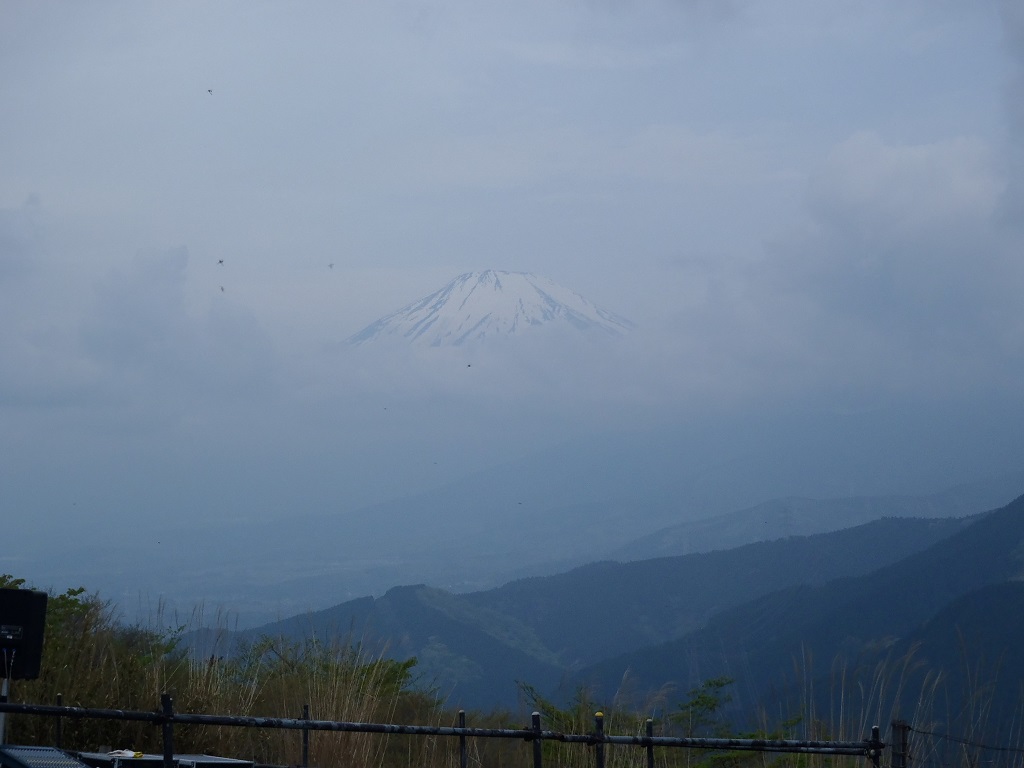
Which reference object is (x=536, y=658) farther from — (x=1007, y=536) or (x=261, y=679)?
(x=261, y=679)

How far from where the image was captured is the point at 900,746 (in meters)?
8.42

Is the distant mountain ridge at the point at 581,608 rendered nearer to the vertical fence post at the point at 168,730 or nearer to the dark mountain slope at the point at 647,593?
the dark mountain slope at the point at 647,593

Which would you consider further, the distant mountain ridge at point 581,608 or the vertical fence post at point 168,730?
the distant mountain ridge at point 581,608

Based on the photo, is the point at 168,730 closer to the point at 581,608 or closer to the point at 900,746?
the point at 900,746

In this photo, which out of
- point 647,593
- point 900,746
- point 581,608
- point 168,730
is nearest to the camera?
point 168,730

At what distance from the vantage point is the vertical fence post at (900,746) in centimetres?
837

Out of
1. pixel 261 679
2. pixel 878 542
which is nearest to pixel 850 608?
pixel 878 542

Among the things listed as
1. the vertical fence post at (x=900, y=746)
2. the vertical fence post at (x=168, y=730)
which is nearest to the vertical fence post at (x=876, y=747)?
the vertical fence post at (x=900, y=746)

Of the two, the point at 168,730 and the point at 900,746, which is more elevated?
the point at 168,730

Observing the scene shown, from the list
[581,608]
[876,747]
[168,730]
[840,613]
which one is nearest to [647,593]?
[581,608]

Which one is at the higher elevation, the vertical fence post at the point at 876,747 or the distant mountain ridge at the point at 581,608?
the distant mountain ridge at the point at 581,608

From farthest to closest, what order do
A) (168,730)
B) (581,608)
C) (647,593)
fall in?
(647,593), (581,608), (168,730)

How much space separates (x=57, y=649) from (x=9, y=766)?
5.49 metres

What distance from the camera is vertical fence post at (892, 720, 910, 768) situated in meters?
8.37
